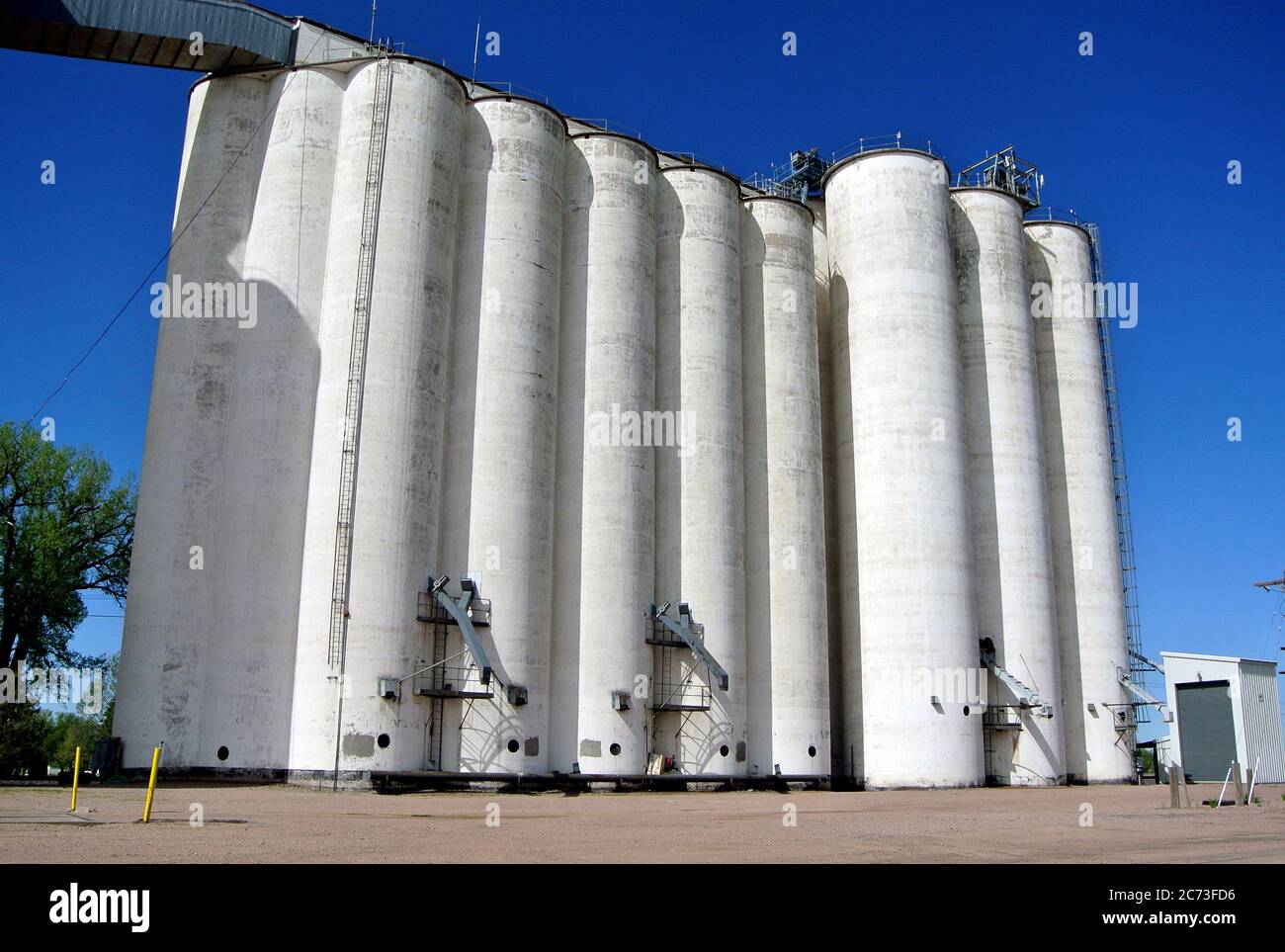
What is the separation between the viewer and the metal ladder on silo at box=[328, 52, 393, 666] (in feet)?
114

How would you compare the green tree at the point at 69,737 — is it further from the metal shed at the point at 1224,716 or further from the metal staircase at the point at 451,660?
the metal shed at the point at 1224,716

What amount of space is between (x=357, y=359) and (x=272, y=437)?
12.7ft

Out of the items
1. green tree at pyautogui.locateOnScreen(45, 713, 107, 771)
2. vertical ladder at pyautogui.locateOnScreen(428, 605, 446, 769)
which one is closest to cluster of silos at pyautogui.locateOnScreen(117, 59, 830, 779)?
vertical ladder at pyautogui.locateOnScreen(428, 605, 446, 769)

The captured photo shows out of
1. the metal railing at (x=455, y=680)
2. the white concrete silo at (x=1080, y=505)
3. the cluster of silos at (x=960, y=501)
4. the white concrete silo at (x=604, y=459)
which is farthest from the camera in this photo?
the white concrete silo at (x=1080, y=505)

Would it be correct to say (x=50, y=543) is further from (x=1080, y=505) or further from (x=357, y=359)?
(x=1080, y=505)

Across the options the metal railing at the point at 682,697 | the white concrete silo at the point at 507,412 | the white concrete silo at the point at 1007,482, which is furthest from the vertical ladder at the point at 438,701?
the white concrete silo at the point at 1007,482

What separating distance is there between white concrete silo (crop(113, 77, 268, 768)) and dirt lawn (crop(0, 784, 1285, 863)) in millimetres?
3795

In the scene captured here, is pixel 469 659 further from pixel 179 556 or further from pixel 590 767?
pixel 179 556

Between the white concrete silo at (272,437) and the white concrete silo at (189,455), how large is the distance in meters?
0.42

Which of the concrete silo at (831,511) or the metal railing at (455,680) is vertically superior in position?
the concrete silo at (831,511)

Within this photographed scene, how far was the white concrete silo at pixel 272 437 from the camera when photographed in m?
35.0

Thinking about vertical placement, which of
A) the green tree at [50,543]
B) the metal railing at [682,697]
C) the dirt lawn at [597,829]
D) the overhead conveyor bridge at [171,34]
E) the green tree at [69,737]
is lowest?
the dirt lawn at [597,829]

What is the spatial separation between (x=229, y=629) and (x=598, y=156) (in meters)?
23.2

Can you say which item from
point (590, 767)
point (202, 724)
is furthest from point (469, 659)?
point (202, 724)
